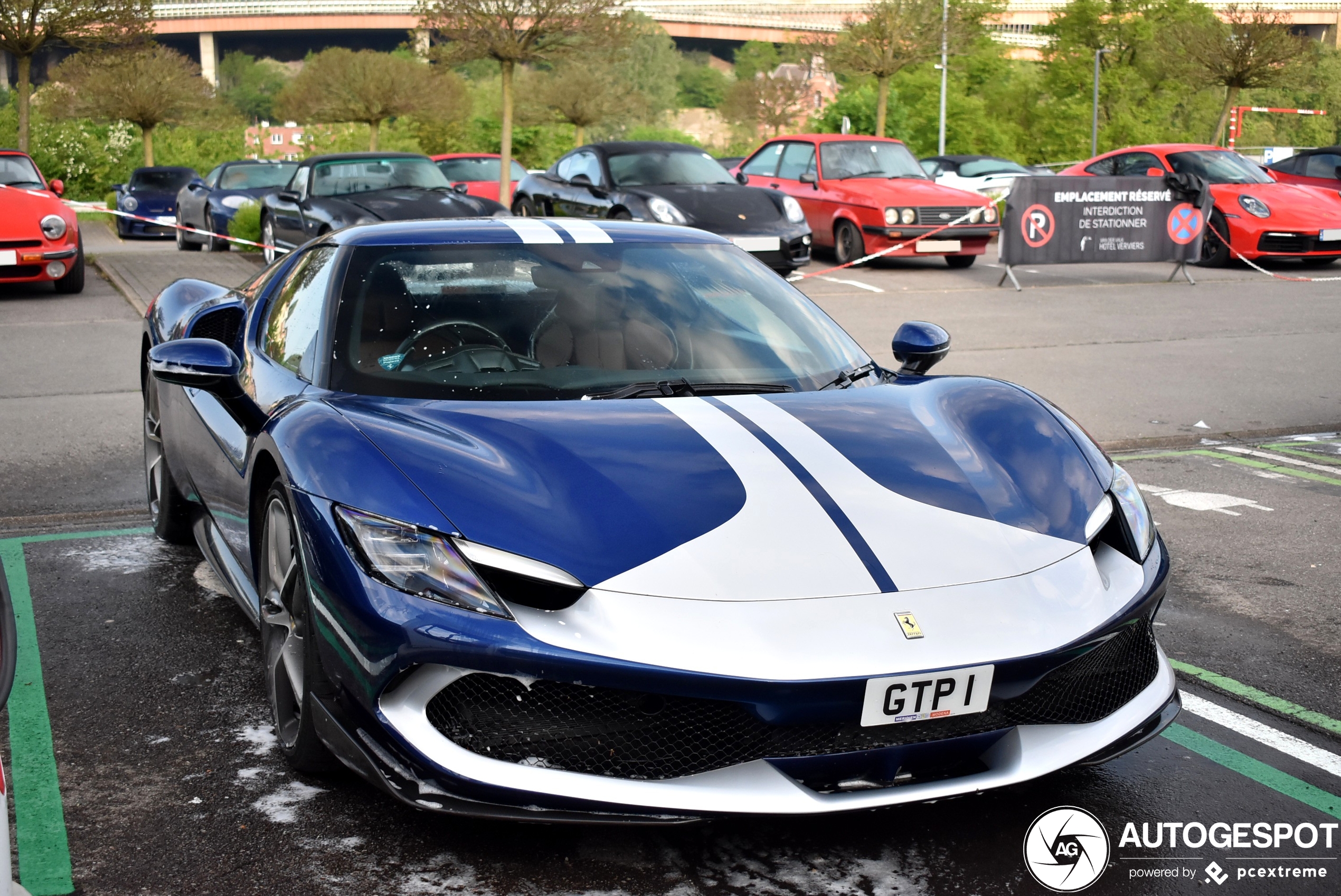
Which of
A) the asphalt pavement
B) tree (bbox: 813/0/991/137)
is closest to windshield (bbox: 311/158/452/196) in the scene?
the asphalt pavement

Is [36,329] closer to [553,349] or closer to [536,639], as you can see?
[553,349]

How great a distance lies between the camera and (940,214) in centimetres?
1548

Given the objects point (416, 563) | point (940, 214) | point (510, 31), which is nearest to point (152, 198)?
point (510, 31)

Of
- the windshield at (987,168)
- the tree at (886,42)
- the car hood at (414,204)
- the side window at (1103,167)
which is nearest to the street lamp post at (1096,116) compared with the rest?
the windshield at (987,168)

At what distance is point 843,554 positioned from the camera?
2666mm

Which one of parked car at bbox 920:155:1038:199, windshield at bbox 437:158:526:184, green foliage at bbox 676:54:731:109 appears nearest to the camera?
windshield at bbox 437:158:526:184

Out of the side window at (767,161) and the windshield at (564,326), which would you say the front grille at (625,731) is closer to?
the windshield at (564,326)

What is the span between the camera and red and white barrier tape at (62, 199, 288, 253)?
50.2 ft

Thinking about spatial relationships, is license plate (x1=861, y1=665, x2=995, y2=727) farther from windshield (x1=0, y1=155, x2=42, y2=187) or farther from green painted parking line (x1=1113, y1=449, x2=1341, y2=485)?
windshield (x1=0, y1=155, x2=42, y2=187)

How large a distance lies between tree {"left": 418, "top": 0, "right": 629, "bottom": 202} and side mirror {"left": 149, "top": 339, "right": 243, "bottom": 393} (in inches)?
645

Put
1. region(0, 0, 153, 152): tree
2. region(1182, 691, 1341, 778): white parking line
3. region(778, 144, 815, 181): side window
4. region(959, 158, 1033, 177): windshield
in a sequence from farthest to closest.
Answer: region(959, 158, 1033, 177): windshield, region(0, 0, 153, 152): tree, region(778, 144, 815, 181): side window, region(1182, 691, 1341, 778): white parking line

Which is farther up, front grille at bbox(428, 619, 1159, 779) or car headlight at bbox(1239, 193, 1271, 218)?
front grille at bbox(428, 619, 1159, 779)

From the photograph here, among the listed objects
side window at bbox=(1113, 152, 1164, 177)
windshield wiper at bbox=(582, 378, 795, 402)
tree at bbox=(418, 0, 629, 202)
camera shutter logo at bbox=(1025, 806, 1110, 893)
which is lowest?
camera shutter logo at bbox=(1025, 806, 1110, 893)

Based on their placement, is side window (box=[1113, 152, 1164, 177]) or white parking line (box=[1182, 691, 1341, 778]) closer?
white parking line (box=[1182, 691, 1341, 778])
